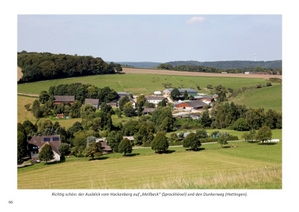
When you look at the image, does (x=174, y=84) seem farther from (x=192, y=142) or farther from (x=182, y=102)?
(x=192, y=142)

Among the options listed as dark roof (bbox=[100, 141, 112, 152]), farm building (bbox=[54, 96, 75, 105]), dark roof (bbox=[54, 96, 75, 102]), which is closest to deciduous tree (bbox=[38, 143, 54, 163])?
dark roof (bbox=[100, 141, 112, 152])

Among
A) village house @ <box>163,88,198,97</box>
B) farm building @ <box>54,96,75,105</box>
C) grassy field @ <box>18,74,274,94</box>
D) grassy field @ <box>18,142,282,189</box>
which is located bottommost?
grassy field @ <box>18,142,282,189</box>

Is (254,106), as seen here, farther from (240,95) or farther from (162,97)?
(162,97)

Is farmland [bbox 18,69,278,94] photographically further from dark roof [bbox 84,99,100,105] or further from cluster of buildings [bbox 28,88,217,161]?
dark roof [bbox 84,99,100,105]

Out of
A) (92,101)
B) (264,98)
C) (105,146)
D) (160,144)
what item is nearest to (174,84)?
(264,98)

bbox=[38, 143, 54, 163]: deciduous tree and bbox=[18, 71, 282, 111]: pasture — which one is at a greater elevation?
bbox=[18, 71, 282, 111]: pasture

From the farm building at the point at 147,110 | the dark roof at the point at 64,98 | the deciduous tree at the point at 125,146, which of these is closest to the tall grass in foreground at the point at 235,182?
the deciduous tree at the point at 125,146

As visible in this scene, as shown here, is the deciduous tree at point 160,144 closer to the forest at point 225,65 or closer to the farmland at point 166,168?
the farmland at point 166,168
